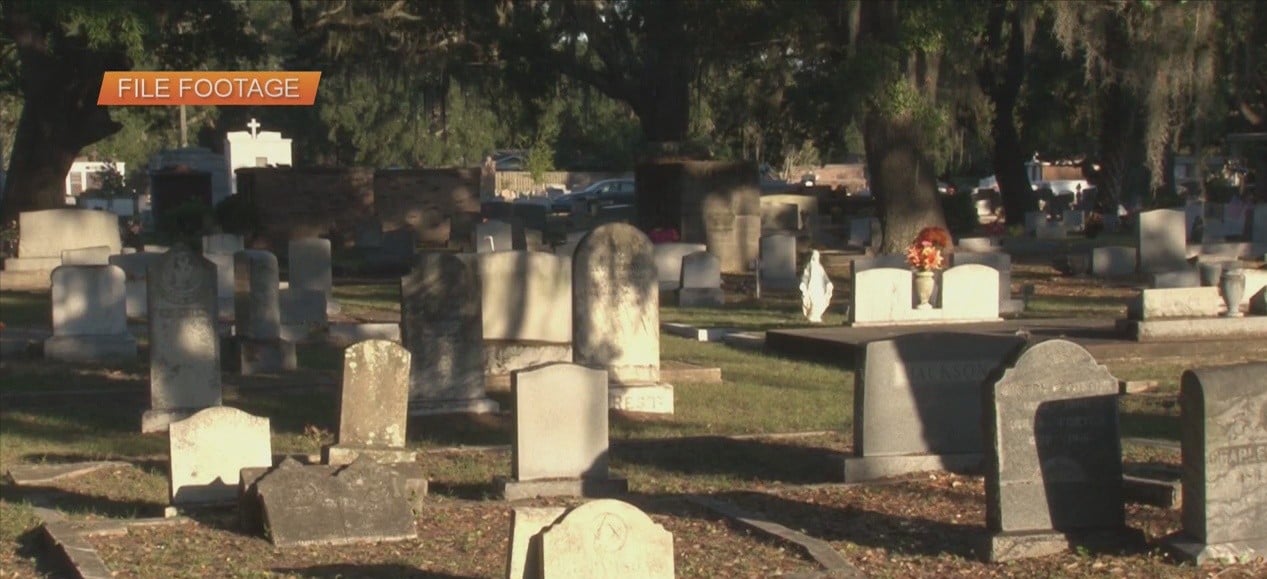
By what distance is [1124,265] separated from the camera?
26.4 m

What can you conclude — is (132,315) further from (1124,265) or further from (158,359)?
(1124,265)

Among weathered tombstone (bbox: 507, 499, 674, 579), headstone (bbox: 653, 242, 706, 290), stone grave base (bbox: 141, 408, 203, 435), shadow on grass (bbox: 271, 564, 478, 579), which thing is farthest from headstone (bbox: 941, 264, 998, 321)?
weathered tombstone (bbox: 507, 499, 674, 579)

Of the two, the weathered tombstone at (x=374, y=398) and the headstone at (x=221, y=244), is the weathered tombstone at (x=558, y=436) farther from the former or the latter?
the headstone at (x=221, y=244)

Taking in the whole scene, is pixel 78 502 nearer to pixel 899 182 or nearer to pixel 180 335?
pixel 180 335

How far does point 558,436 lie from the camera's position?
9.81 meters

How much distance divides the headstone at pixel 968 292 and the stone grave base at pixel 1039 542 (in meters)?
11.2

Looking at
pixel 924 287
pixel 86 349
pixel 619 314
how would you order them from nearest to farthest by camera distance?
pixel 619 314
pixel 86 349
pixel 924 287

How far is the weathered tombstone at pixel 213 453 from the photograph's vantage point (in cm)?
966

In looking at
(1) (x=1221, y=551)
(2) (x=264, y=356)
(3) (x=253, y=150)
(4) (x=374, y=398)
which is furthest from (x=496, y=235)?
(3) (x=253, y=150)

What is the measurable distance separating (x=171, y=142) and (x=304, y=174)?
157ft

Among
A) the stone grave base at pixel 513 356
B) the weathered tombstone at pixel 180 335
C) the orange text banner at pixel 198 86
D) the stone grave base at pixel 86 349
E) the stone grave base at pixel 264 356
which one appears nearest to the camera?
the weathered tombstone at pixel 180 335

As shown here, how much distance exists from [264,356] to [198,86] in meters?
12.6

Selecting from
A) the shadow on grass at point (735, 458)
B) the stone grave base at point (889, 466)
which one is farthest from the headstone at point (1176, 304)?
the stone grave base at point (889, 466)

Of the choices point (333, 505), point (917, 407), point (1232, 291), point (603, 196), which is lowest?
point (333, 505)
